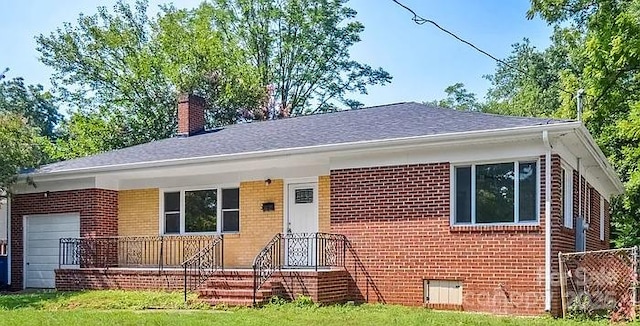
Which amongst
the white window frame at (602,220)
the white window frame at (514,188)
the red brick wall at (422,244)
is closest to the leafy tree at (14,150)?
the red brick wall at (422,244)

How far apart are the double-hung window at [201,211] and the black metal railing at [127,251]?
0.34 m

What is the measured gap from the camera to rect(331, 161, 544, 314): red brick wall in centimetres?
1278

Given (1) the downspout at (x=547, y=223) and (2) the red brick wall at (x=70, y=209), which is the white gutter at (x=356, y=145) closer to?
(1) the downspout at (x=547, y=223)

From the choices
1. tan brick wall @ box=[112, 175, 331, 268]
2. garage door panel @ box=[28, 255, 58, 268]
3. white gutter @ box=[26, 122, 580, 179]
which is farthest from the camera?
garage door panel @ box=[28, 255, 58, 268]

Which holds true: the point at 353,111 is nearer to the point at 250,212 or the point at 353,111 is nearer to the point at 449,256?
the point at 250,212

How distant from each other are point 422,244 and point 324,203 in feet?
9.84

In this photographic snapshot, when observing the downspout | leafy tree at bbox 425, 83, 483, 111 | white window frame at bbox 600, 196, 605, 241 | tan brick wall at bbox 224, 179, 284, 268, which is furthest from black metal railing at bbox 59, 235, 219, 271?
leafy tree at bbox 425, 83, 483, 111

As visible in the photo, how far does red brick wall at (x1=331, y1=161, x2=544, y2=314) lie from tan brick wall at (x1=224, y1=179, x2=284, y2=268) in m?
2.17

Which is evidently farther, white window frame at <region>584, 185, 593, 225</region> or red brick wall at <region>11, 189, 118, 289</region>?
red brick wall at <region>11, 189, 118, 289</region>

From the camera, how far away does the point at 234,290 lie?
14031 mm

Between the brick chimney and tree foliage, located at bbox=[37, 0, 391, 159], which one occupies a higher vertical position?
tree foliage, located at bbox=[37, 0, 391, 159]

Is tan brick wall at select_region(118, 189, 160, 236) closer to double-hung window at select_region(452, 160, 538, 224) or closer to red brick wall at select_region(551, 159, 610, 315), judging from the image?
double-hung window at select_region(452, 160, 538, 224)

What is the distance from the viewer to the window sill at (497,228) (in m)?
12.7

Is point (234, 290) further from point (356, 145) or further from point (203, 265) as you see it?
point (356, 145)
